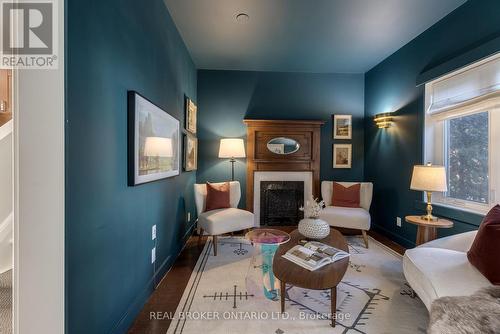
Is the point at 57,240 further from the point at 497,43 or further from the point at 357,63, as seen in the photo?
the point at 357,63

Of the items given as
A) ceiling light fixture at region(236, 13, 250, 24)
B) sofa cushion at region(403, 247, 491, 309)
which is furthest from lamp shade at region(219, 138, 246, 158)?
sofa cushion at region(403, 247, 491, 309)

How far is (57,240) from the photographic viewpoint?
3.30 feet

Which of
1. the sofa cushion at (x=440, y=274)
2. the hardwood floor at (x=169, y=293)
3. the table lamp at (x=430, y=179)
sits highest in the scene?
the table lamp at (x=430, y=179)

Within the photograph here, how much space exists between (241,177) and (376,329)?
2795 millimetres

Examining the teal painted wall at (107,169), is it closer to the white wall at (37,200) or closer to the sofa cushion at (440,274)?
the white wall at (37,200)

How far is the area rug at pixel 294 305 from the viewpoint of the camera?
5.39ft

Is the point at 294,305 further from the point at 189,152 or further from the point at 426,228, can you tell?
the point at 189,152

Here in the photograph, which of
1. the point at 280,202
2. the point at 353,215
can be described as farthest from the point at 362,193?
the point at 280,202

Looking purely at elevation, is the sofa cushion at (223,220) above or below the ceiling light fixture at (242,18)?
below

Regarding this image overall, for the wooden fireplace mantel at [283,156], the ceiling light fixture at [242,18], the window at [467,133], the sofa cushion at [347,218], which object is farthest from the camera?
the wooden fireplace mantel at [283,156]

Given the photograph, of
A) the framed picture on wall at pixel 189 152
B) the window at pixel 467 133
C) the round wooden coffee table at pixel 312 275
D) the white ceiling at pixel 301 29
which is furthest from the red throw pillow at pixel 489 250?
the framed picture on wall at pixel 189 152

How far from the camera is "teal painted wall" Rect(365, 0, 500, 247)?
2223 mm

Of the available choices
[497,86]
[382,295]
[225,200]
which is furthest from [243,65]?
[382,295]

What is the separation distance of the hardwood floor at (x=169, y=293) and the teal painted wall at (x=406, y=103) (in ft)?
2.11
